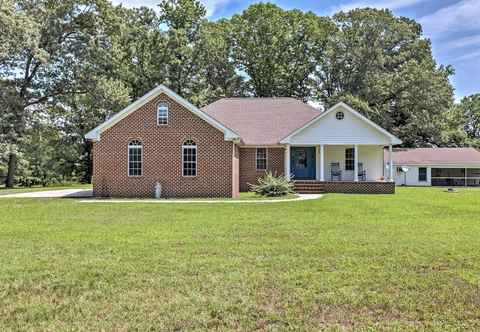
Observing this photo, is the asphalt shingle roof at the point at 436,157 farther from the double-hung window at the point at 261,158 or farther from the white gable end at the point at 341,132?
the double-hung window at the point at 261,158

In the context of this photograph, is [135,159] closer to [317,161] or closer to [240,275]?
[317,161]

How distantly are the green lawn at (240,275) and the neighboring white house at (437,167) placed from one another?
29912mm

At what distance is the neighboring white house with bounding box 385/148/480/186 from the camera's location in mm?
39094

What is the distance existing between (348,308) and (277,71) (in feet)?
139

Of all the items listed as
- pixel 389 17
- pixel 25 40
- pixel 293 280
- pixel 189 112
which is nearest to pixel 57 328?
pixel 293 280

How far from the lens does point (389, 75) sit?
42.7 metres

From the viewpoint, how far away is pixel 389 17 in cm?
4497

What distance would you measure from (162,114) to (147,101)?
38.3 inches

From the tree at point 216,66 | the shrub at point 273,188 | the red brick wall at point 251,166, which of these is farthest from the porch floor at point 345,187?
the tree at point 216,66

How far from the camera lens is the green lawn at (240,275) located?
178 inches

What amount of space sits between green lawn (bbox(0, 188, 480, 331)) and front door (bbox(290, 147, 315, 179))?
15.9 meters

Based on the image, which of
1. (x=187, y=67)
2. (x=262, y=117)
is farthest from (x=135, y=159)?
(x=187, y=67)

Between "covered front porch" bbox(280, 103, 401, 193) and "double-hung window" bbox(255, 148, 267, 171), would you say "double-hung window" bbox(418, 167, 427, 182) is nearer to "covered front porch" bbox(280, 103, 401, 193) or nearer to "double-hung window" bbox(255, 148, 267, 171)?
"covered front porch" bbox(280, 103, 401, 193)

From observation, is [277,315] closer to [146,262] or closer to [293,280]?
[293,280]
